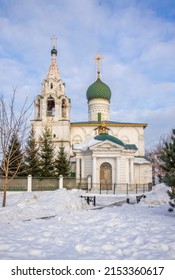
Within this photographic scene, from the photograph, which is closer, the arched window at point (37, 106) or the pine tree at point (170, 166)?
the pine tree at point (170, 166)

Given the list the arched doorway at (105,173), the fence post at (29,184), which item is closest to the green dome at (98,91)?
the arched doorway at (105,173)

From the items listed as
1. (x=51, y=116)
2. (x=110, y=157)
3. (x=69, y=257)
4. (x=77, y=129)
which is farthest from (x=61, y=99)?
(x=69, y=257)

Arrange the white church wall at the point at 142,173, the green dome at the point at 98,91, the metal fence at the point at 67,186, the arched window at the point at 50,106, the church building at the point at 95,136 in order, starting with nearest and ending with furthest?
1. the metal fence at the point at 67,186
2. the church building at the point at 95,136
3. the white church wall at the point at 142,173
4. the arched window at the point at 50,106
5. the green dome at the point at 98,91

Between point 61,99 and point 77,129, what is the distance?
5484mm

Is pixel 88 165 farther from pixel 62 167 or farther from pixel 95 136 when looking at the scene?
pixel 95 136

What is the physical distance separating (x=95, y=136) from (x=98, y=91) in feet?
39.1

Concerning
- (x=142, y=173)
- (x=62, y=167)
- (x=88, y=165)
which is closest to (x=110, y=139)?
(x=88, y=165)

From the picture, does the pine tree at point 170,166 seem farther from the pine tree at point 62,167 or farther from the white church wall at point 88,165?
the pine tree at point 62,167

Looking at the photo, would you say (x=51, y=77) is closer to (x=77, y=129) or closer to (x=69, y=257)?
(x=77, y=129)

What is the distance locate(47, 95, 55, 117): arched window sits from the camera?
38.7m

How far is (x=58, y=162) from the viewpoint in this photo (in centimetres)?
3119

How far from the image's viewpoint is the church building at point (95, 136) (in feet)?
98.5

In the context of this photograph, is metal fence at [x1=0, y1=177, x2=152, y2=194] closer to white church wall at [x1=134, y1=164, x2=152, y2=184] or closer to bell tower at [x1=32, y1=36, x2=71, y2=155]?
white church wall at [x1=134, y1=164, x2=152, y2=184]

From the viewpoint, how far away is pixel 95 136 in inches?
1346
